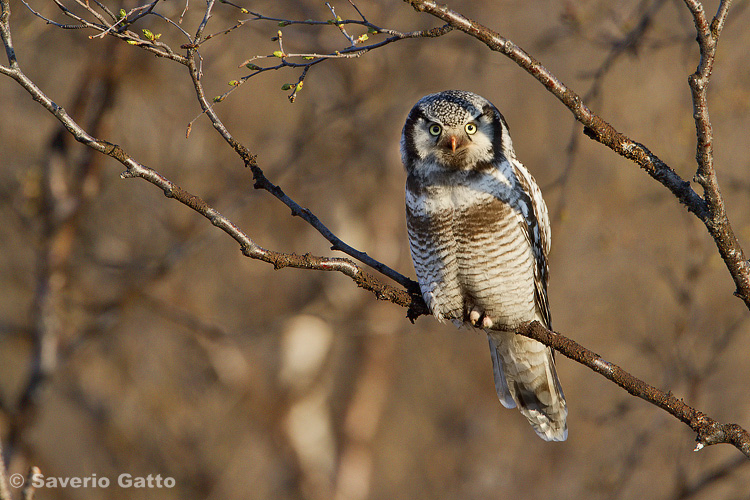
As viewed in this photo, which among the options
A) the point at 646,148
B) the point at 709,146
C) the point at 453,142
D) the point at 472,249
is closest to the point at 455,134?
the point at 453,142

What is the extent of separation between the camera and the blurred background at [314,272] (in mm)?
7426

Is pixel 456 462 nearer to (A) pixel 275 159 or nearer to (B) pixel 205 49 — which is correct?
(A) pixel 275 159

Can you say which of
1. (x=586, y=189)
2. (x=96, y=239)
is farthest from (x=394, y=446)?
(x=96, y=239)

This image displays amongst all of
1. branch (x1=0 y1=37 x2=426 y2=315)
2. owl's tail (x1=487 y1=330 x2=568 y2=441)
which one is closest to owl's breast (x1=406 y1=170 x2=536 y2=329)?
owl's tail (x1=487 y1=330 x2=568 y2=441)

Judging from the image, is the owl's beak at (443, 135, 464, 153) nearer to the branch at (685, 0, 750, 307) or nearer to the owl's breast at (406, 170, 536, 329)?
the owl's breast at (406, 170, 536, 329)

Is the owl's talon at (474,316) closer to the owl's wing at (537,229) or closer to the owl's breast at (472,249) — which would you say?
the owl's breast at (472,249)

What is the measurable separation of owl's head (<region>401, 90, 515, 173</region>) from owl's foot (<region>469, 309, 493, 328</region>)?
92 cm

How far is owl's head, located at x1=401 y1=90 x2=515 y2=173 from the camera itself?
3998mm

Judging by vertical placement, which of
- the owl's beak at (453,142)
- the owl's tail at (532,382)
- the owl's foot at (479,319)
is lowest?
the owl's tail at (532,382)

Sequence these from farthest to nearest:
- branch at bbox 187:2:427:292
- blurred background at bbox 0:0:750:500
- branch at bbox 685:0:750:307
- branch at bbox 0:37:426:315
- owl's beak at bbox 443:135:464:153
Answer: blurred background at bbox 0:0:750:500 → owl's beak at bbox 443:135:464:153 → branch at bbox 187:2:427:292 → branch at bbox 0:37:426:315 → branch at bbox 685:0:750:307

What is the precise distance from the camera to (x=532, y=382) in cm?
484

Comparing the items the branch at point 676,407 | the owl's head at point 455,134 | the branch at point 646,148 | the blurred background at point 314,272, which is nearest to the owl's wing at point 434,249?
the owl's head at point 455,134

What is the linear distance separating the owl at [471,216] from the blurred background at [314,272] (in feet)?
6.27

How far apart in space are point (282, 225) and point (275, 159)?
2.36 meters
